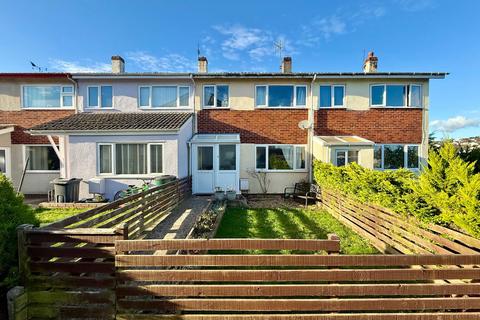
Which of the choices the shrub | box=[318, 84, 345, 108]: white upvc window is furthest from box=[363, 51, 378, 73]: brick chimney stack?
the shrub

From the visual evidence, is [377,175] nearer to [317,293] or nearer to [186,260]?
[317,293]

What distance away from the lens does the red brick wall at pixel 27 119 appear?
15.1m

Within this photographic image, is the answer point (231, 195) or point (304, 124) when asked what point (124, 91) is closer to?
point (231, 195)

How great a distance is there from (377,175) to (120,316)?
6909 mm

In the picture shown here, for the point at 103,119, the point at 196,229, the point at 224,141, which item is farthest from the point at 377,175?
the point at 103,119

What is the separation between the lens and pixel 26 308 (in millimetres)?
3412

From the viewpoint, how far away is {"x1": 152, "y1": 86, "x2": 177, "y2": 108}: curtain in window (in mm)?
15594

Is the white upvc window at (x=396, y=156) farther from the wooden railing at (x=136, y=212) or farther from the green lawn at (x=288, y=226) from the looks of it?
the wooden railing at (x=136, y=212)

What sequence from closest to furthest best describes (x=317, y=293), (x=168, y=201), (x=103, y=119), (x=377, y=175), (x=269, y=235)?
(x=317, y=293)
(x=377, y=175)
(x=269, y=235)
(x=168, y=201)
(x=103, y=119)

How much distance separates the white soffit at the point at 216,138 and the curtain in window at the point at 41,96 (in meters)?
9.40

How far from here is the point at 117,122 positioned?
43.7ft

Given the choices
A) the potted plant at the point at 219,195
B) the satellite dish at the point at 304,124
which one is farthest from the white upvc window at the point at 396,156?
the potted plant at the point at 219,195

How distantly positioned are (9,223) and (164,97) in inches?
517

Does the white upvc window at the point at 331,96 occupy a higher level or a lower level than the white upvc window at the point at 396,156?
higher
